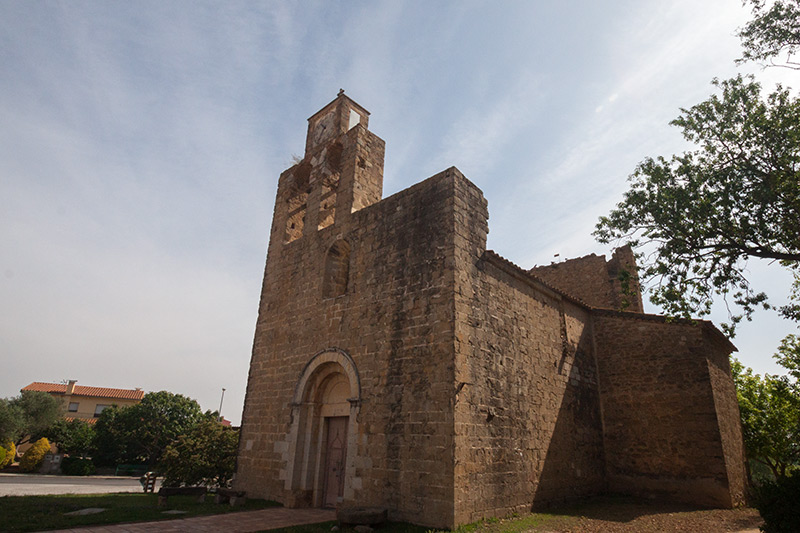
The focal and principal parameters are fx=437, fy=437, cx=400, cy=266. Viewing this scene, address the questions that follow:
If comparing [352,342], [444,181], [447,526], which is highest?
[444,181]

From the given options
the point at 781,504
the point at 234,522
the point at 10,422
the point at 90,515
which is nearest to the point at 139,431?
the point at 10,422

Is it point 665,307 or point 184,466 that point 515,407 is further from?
point 184,466

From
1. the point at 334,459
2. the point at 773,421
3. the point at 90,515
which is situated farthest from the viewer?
the point at 773,421

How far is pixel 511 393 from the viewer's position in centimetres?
899

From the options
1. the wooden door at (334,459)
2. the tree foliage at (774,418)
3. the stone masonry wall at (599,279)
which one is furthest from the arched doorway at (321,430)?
the tree foliage at (774,418)

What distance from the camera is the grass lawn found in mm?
6908

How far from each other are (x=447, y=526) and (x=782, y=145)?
30.3 ft

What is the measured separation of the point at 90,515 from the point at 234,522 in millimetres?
2749

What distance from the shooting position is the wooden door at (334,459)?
953 cm

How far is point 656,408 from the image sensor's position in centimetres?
1186

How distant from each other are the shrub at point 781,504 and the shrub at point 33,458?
127 feet

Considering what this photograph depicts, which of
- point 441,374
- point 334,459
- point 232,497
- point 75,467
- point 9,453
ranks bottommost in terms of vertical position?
point 75,467

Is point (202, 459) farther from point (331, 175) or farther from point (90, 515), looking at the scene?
point (331, 175)

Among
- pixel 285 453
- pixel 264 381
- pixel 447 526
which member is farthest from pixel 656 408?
pixel 264 381
